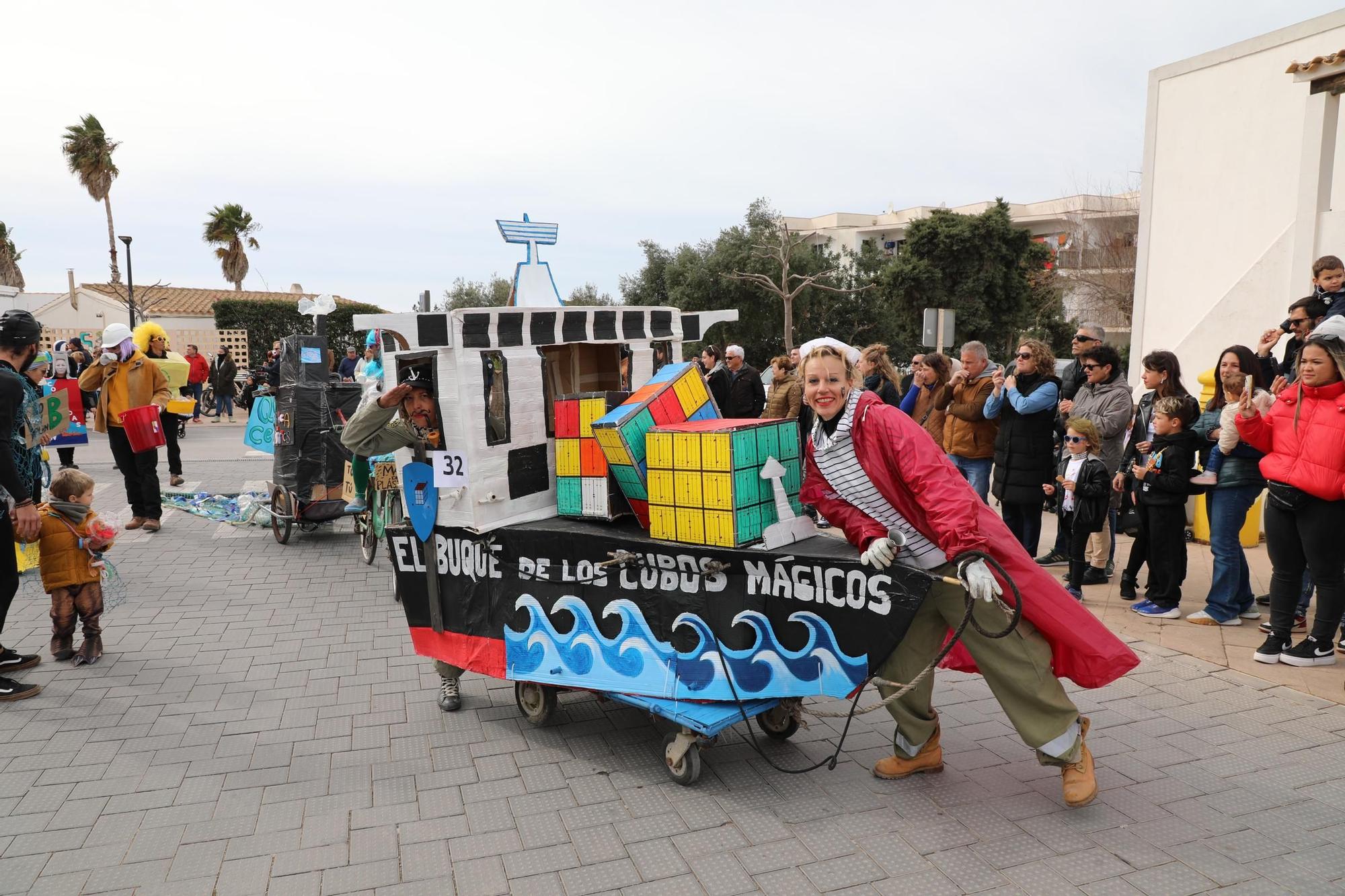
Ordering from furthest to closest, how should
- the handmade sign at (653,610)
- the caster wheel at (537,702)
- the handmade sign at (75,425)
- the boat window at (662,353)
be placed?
the handmade sign at (75,425) < the boat window at (662,353) < the caster wheel at (537,702) < the handmade sign at (653,610)

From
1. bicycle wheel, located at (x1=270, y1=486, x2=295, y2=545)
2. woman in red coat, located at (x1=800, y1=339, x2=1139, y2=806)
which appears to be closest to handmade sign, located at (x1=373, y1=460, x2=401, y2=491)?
bicycle wheel, located at (x1=270, y1=486, x2=295, y2=545)

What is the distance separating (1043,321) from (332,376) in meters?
37.0

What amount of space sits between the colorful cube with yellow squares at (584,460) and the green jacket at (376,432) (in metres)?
0.80

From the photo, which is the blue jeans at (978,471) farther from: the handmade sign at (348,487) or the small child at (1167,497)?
the handmade sign at (348,487)

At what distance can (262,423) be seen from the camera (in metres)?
9.73

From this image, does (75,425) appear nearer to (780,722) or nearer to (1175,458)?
(780,722)

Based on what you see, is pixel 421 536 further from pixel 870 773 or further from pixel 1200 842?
pixel 1200 842

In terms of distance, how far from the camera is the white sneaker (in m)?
5.87

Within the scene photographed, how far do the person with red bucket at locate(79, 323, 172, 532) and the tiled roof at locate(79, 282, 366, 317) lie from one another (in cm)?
3159

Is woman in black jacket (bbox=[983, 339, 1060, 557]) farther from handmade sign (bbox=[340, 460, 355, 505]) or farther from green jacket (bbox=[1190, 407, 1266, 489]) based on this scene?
handmade sign (bbox=[340, 460, 355, 505])

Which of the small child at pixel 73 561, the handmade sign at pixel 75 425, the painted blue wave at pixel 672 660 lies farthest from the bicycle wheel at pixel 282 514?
the painted blue wave at pixel 672 660

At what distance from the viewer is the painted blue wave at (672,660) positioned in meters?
3.53

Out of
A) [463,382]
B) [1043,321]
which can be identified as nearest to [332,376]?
[463,382]

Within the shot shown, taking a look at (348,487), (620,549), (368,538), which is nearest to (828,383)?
(620,549)
